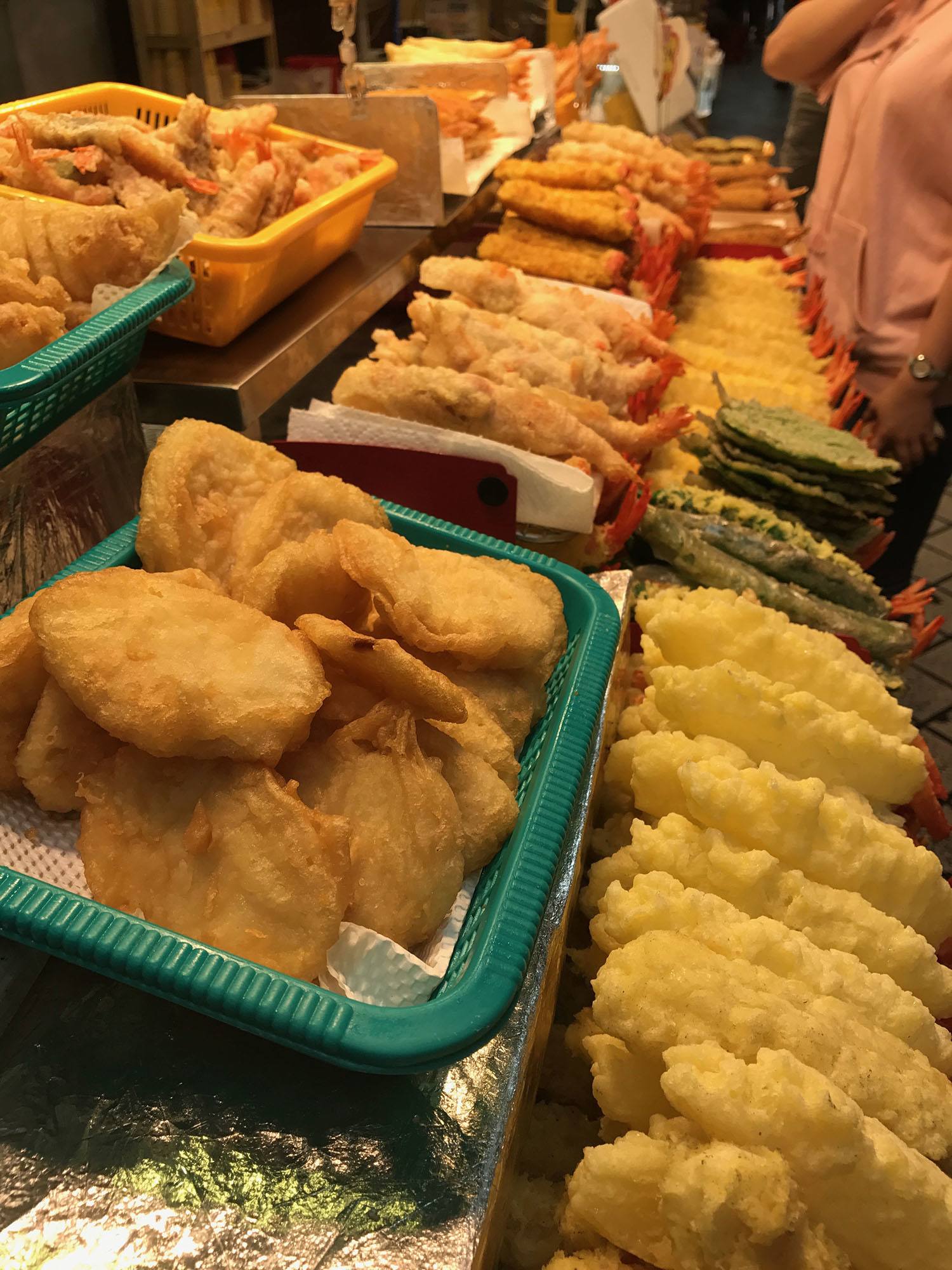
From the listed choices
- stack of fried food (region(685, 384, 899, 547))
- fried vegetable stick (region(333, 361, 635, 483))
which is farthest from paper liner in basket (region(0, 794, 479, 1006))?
stack of fried food (region(685, 384, 899, 547))

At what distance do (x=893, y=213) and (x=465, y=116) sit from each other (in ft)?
5.38

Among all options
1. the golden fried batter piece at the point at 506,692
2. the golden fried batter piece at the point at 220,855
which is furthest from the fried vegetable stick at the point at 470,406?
the golden fried batter piece at the point at 220,855

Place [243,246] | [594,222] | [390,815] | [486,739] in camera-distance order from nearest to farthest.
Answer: [390,815]
[486,739]
[243,246]
[594,222]

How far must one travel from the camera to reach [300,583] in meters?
1.17

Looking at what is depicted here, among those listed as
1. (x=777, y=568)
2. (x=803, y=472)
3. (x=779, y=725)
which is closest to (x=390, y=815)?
(x=779, y=725)

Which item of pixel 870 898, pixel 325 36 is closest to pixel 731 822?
pixel 870 898

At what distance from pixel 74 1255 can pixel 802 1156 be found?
2.22 ft

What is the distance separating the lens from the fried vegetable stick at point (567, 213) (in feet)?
10.7

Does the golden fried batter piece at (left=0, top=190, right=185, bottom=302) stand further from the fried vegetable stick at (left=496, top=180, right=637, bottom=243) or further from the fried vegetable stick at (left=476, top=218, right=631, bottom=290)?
the fried vegetable stick at (left=496, top=180, right=637, bottom=243)

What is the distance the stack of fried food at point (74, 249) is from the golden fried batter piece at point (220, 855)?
77 cm

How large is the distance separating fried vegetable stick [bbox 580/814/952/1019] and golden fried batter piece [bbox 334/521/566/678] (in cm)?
31

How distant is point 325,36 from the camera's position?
3.72 meters

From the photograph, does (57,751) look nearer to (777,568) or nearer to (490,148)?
(777,568)

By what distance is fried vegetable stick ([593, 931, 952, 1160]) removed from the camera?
0.92 m
